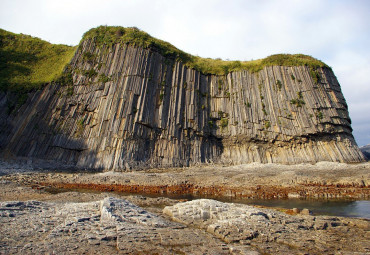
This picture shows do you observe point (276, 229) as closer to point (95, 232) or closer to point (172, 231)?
point (172, 231)

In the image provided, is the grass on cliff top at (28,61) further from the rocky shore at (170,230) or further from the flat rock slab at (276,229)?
the flat rock slab at (276,229)

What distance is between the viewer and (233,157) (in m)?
36.0

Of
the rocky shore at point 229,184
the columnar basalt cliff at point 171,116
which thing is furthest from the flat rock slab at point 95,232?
the columnar basalt cliff at point 171,116

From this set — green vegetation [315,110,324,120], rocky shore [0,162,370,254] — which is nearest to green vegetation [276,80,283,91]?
green vegetation [315,110,324,120]

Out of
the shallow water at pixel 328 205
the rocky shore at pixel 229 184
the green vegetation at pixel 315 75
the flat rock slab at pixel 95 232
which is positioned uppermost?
the green vegetation at pixel 315 75

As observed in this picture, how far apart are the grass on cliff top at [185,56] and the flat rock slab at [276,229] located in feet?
101

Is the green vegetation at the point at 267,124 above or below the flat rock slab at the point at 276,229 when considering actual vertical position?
above

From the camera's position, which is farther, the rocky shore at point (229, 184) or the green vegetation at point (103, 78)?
the green vegetation at point (103, 78)

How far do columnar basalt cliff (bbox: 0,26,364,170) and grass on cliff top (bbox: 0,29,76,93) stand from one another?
2.19m

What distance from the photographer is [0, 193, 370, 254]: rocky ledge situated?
7055mm

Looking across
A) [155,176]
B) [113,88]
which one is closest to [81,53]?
[113,88]

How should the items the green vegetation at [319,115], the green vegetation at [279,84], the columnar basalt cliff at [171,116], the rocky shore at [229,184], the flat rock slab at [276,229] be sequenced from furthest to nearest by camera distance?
the green vegetation at [279,84] < the green vegetation at [319,115] < the columnar basalt cliff at [171,116] < the rocky shore at [229,184] < the flat rock slab at [276,229]

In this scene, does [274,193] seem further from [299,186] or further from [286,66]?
[286,66]

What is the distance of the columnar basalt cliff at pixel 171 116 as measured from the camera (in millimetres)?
31641
